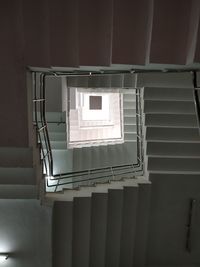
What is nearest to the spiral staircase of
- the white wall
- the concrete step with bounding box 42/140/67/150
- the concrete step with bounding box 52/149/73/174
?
the white wall

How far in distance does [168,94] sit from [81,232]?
2.18 m

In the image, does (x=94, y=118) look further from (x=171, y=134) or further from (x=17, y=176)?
(x=17, y=176)

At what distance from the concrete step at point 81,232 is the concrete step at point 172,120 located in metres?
1.38

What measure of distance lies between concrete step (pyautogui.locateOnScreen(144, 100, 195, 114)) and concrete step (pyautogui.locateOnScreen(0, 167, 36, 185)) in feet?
6.20

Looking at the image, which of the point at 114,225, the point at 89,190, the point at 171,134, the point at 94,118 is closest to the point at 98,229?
the point at 114,225

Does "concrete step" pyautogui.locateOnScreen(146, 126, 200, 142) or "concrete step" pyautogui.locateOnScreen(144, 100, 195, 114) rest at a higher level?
"concrete step" pyautogui.locateOnScreen(144, 100, 195, 114)

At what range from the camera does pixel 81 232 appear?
3016mm

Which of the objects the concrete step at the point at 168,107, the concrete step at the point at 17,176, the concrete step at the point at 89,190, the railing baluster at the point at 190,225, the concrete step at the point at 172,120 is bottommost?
the railing baluster at the point at 190,225

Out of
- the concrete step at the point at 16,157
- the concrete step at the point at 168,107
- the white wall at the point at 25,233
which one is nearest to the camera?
the concrete step at the point at 16,157

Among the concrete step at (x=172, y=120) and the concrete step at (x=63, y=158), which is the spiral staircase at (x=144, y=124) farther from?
the concrete step at (x=63, y=158)

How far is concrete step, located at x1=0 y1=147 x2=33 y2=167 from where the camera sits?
7.39ft

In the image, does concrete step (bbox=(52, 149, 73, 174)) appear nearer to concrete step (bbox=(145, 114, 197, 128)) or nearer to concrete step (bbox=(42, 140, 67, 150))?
concrete step (bbox=(42, 140, 67, 150))

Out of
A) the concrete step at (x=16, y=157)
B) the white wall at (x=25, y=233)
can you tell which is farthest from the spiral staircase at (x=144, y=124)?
the white wall at (x=25, y=233)

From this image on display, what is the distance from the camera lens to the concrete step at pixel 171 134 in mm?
3494
